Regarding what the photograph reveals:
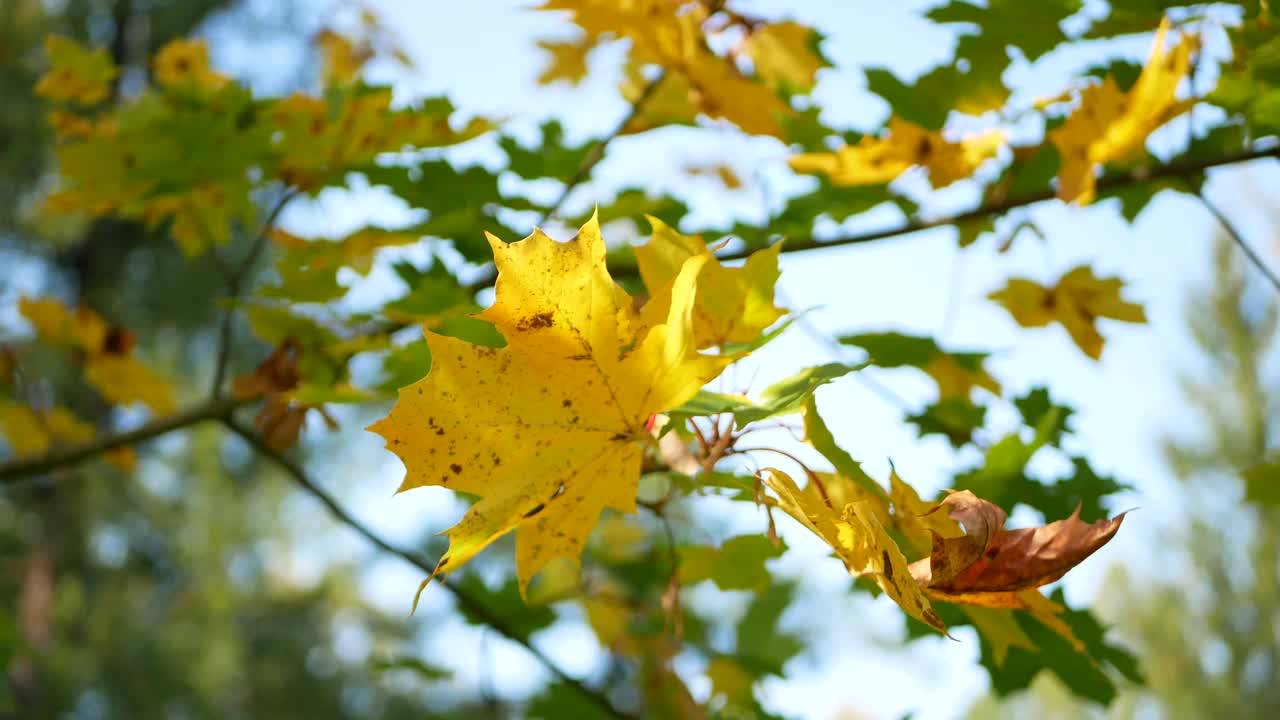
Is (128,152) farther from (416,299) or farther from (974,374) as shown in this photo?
(974,374)

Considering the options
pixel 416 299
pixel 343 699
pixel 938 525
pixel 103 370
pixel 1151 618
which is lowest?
pixel 343 699

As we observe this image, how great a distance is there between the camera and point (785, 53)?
0.88m

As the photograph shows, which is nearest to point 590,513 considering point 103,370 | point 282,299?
point 282,299

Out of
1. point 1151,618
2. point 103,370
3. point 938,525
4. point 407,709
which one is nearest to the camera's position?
point 938,525

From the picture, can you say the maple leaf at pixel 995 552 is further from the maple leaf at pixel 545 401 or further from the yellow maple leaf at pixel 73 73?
the yellow maple leaf at pixel 73 73

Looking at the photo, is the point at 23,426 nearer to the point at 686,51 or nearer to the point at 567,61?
the point at 567,61

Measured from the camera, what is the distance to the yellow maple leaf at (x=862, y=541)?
1.06 feet

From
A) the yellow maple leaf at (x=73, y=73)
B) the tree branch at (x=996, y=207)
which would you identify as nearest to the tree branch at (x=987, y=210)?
the tree branch at (x=996, y=207)

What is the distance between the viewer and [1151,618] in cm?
543

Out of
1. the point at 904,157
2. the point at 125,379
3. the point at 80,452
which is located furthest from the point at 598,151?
the point at 125,379

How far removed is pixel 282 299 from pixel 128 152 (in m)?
0.24

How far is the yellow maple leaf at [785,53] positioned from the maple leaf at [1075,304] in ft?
0.89

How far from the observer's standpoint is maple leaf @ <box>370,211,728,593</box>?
1.24 feet

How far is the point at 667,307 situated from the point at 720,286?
0.10 m
